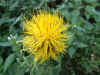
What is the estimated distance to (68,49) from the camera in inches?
92.7

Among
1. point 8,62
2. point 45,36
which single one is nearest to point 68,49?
point 45,36

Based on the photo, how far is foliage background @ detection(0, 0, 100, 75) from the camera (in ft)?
7.04

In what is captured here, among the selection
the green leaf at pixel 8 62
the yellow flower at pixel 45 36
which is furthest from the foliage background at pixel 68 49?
the yellow flower at pixel 45 36

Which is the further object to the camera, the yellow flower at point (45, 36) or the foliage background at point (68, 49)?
the foliage background at point (68, 49)

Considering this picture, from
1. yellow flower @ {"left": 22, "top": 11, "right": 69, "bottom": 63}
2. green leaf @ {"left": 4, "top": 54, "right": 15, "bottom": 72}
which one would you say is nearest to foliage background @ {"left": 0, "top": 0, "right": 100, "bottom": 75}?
green leaf @ {"left": 4, "top": 54, "right": 15, "bottom": 72}

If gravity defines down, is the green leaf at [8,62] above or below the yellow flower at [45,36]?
below

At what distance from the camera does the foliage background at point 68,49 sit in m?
2.15

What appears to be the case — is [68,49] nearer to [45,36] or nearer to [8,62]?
[45,36]

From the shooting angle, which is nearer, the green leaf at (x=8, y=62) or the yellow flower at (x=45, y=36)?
the yellow flower at (x=45, y=36)

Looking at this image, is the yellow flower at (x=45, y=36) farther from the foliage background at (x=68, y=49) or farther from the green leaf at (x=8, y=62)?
the green leaf at (x=8, y=62)

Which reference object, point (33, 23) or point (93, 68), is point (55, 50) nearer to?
point (33, 23)

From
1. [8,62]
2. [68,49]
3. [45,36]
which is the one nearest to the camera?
[45,36]

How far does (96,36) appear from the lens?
2.63 meters

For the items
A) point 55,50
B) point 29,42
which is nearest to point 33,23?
point 29,42
